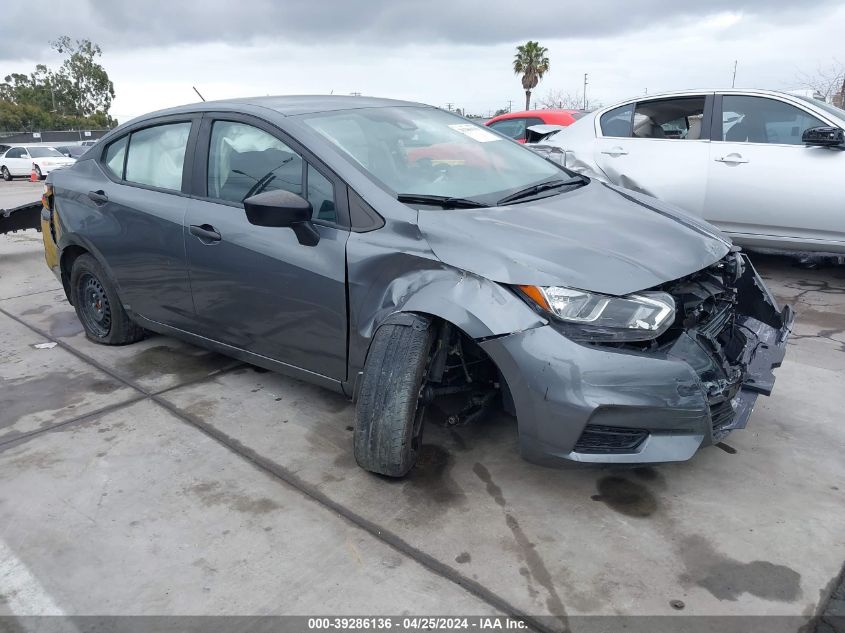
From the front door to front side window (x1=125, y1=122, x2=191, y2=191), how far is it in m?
0.22

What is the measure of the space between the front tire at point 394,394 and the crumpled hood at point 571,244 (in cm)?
33

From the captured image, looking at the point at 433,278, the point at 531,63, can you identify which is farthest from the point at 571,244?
the point at 531,63

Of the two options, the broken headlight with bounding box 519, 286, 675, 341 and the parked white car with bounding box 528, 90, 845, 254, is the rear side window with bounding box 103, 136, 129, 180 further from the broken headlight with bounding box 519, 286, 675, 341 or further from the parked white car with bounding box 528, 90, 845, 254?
the parked white car with bounding box 528, 90, 845, 254

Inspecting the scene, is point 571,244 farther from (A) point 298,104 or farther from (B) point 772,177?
(B) point 772,177

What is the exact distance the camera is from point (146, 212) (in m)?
3.76

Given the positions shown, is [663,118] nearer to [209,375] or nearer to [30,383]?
[209,375]

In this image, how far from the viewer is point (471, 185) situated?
10.4 feet

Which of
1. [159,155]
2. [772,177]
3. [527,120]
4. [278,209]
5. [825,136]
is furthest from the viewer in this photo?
[527,120]

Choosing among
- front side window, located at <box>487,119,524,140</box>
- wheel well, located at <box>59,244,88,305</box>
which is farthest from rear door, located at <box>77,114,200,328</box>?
front side window, located at <box>487,119,524,140</box>

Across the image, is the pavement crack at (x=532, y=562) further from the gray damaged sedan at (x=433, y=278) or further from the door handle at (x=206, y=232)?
the door handle at (x=206, y=232)

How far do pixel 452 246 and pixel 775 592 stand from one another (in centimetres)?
160

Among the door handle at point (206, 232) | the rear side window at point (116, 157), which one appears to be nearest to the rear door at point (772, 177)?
the door handle at point (206, 232)

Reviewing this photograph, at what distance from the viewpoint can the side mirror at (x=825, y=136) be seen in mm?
5109

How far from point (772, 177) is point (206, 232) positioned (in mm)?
4375
